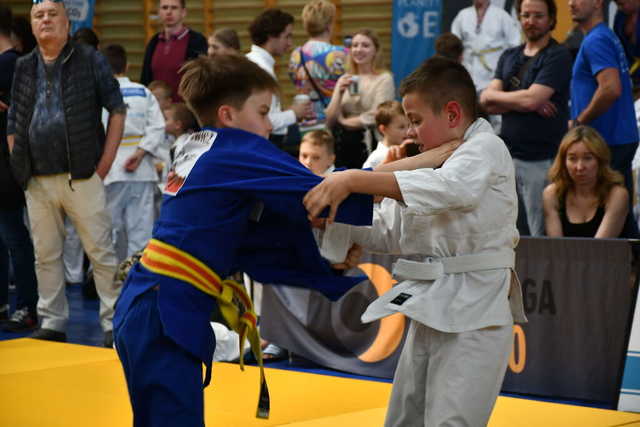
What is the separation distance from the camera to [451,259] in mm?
2516

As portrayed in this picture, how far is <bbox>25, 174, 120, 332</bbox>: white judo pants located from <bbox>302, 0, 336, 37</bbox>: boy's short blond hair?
203cm

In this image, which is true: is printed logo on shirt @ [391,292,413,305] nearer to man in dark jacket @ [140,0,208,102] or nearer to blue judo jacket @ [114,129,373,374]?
blue judo jacket @ [114,129,373,374]

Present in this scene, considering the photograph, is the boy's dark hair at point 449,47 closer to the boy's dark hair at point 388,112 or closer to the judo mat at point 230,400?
the boy's dark hair at point 388,112

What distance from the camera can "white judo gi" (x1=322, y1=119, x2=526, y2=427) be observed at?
8.01ft

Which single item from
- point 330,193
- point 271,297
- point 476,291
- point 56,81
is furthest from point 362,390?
point 56,81

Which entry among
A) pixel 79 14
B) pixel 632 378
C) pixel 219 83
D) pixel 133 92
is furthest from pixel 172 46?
pixel 219 83

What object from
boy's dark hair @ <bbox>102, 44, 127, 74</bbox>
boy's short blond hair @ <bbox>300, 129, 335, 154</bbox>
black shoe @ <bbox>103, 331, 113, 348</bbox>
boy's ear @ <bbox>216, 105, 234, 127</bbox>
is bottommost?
black shoe @ <bbox>103, 331, 113, 348</bbox>

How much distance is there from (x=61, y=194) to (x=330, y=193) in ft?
11.9

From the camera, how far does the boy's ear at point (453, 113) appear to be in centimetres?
256

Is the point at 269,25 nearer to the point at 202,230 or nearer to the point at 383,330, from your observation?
the point at 383,330

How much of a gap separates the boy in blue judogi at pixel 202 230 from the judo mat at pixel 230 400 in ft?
4.13

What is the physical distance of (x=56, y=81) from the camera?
548 centimetres

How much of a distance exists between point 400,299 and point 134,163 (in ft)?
15.5

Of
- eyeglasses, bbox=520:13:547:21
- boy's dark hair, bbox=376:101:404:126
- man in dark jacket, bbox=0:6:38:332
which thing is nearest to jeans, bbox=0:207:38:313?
man in dark jacket, bbox=0:6:38:332
